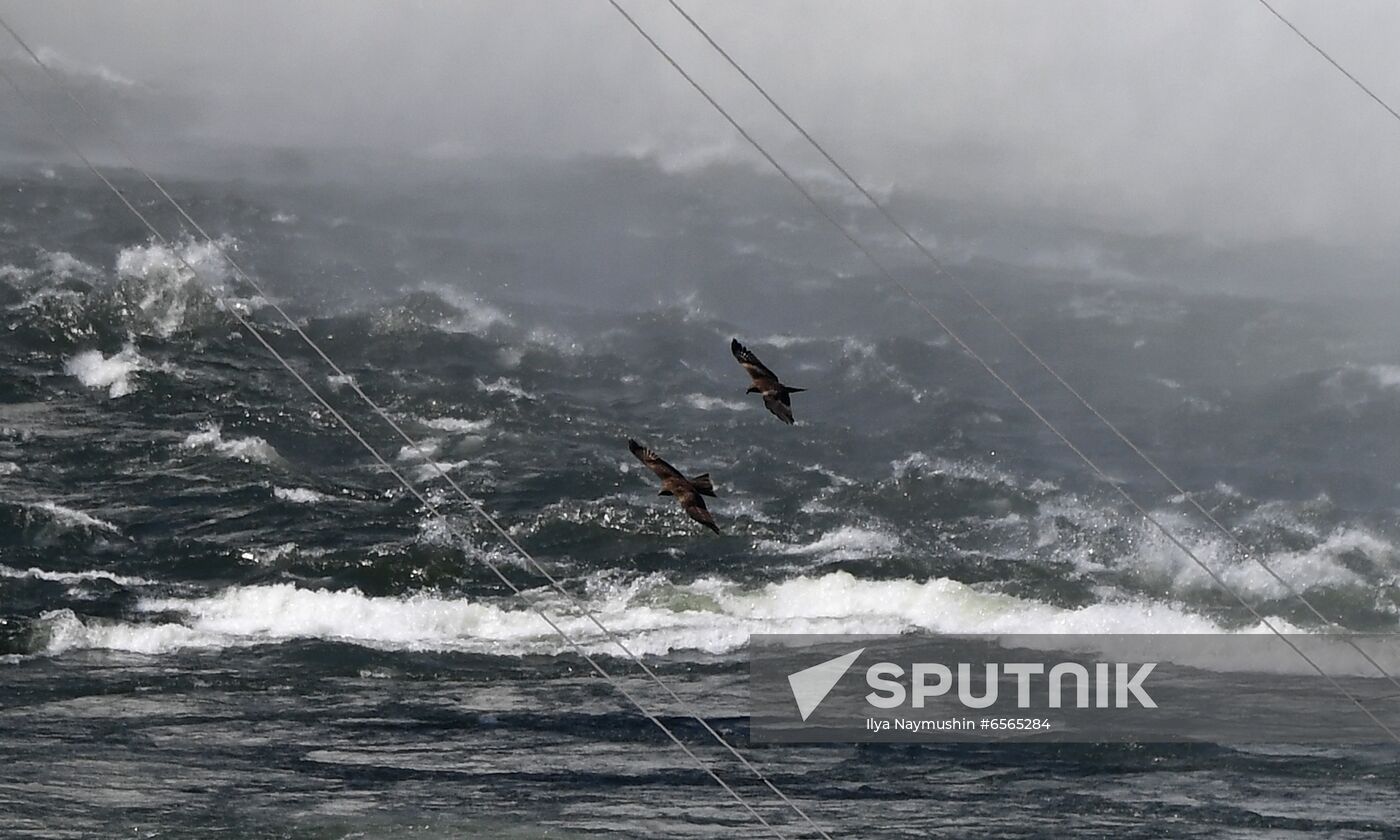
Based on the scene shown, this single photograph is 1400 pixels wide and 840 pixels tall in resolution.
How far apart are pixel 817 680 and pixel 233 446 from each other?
1400 cm

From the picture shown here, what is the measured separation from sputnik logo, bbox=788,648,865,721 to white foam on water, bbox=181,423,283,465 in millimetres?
12612

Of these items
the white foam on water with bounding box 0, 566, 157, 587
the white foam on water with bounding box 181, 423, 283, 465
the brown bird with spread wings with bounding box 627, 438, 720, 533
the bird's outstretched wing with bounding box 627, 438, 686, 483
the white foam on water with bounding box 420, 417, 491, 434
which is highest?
the white foam on water with bounding box 420, 417, 491, 434

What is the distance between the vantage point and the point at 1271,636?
3853 cm

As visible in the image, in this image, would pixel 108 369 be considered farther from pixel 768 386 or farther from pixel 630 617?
pixel 768 386

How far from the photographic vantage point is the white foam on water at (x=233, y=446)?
41.7m

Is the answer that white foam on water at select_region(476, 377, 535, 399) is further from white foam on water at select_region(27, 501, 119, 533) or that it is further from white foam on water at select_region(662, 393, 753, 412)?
white foam on water at select_region(27, 501, 119, 533)

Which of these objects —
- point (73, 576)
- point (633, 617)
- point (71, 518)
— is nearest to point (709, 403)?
point (633, 617)

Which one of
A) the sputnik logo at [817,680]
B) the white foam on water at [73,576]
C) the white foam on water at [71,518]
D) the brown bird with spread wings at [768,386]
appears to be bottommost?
the sputnik logo at [817,680]

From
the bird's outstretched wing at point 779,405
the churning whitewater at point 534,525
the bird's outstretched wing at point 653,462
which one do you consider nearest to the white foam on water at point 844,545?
the churning whitewater at point 534,525

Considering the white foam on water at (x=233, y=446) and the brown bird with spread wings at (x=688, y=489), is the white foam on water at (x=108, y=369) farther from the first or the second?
the brown bird with spread wings at (x=688, y=489)

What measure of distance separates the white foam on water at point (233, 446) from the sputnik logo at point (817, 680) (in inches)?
497

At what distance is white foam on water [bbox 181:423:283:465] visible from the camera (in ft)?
137

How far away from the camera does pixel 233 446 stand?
42.0 metres

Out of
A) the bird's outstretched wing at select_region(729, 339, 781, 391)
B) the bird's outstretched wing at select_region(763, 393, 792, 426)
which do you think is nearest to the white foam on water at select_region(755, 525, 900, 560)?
the bird's outstretched wing at select_region(763, 393, 792, 426)
